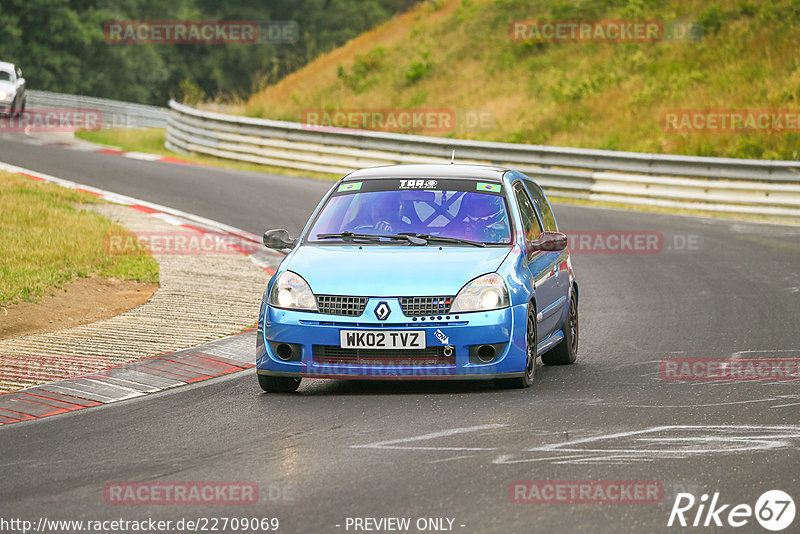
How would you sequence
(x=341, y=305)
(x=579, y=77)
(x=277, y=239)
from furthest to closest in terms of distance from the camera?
(x=579, y=77), (x=277, y=239), (x=341, y=305)

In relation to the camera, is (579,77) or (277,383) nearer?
(277,383)

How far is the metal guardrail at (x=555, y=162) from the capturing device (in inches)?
893

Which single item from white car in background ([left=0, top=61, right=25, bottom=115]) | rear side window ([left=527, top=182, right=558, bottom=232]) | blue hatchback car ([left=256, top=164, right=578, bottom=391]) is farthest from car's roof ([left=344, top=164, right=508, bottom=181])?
white car in background ([left=0, top=61, right=25, bottom=115])

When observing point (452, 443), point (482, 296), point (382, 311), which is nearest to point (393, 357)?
point (382, 311)

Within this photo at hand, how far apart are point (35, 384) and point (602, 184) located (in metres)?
17.0

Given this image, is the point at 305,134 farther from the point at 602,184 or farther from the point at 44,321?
the point at 44,321

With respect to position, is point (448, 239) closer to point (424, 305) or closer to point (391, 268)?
point (391, 268)

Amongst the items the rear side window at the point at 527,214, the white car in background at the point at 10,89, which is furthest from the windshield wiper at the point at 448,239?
the white car in background at the point at 10,89

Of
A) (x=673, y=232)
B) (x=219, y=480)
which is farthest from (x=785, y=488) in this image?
(x=673, y=232)

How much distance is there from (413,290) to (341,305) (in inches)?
20.2

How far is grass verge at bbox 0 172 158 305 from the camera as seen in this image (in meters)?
12.5

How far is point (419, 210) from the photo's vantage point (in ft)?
30.9

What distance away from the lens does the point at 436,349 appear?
27.0ft

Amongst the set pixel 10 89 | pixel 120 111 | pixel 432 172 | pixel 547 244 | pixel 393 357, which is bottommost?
pixel 393 357
